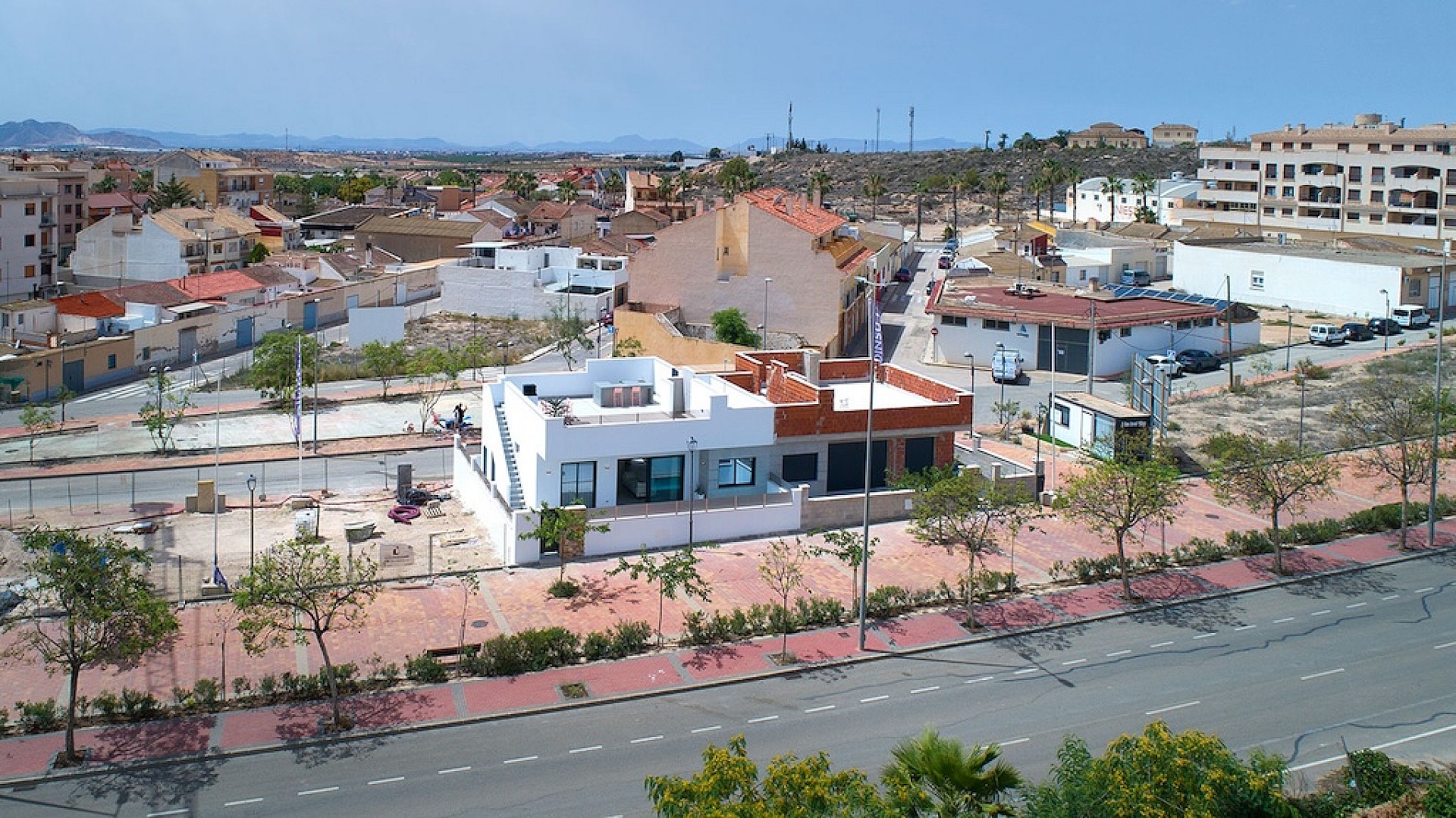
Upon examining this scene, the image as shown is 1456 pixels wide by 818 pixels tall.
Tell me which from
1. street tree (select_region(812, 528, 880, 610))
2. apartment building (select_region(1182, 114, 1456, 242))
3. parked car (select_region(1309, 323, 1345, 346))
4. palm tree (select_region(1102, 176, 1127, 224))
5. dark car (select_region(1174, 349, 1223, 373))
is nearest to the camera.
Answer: street tree (select_region(812, 528, 880, 610))

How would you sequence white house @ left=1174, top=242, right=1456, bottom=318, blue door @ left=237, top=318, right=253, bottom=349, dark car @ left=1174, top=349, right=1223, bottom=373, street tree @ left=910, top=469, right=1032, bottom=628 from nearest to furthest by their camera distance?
1. street tree @ left=910, top=469, right=1032, bottom=628
2. dark car @ left=1174, top=349, right=1223, bottom=373
3. blue door @ left=237, top=318, right=253, bottom=349
4. white house @ left=1174, top=242, right=1456, bottom=318

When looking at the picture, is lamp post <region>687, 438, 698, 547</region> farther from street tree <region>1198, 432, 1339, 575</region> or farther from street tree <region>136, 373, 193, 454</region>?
street tree <region>136, 373, 193, 454</region>

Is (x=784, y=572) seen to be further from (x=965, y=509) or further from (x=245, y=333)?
(x=245, y=333)

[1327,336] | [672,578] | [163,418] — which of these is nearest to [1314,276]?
[1327,336]

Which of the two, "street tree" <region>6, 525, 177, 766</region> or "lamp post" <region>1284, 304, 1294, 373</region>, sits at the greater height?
"lamp post" <region>1284, 304, 1294, 373</region>

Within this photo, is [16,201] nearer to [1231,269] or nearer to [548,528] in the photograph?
[548,528]

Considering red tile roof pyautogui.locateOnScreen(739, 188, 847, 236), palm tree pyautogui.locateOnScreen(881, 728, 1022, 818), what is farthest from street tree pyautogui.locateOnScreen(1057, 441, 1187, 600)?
red tile roof pyautogui.locateOnScreen(739, 188, 847, 236)

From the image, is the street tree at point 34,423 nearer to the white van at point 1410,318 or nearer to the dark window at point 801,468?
the dark window at point 801,468
